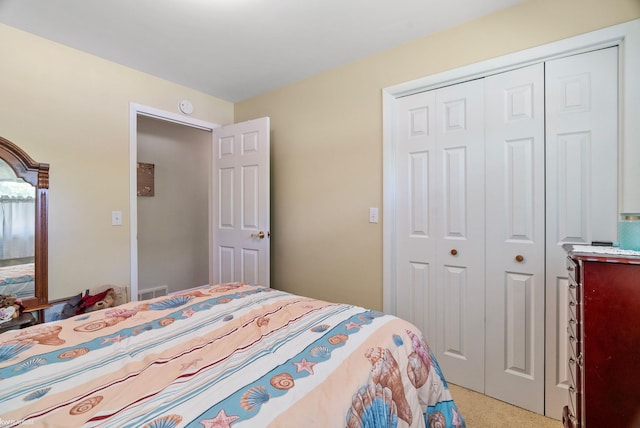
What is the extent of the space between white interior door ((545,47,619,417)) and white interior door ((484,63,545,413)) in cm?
5

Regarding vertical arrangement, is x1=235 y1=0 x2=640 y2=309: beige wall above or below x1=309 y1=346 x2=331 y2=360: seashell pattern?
above

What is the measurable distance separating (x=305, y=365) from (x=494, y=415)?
59.6 inches

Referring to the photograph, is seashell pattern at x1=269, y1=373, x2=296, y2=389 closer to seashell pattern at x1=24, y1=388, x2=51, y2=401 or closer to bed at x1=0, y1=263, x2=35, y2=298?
seashell pattern at x1=24, y1=388, x2=51, y2=401

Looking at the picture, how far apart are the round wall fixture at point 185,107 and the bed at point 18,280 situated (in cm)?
173

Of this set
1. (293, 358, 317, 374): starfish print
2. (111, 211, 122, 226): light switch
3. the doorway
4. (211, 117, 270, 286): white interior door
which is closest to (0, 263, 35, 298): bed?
(111, 211, 122, 226): light switch

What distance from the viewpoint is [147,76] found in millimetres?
2596

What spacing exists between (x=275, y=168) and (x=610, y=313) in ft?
8.50

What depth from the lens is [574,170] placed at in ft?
5.32

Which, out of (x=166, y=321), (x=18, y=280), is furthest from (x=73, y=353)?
(x=18, y=280)

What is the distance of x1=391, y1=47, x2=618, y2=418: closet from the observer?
5.23 ft

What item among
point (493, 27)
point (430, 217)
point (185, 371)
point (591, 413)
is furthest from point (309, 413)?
point (493, 27)

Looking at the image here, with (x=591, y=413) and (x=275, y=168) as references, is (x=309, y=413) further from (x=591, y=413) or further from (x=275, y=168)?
(x=275, y=168)

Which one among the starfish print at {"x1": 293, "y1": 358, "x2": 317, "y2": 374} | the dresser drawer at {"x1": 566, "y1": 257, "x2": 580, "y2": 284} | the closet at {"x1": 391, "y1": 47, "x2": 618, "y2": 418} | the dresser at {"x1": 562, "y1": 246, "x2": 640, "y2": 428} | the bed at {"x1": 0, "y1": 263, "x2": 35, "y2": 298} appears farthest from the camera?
the bed at {"x1": 0, "y1": 263, "x2": 35, "y2": 298}

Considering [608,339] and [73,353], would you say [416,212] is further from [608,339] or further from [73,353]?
[73,353]
